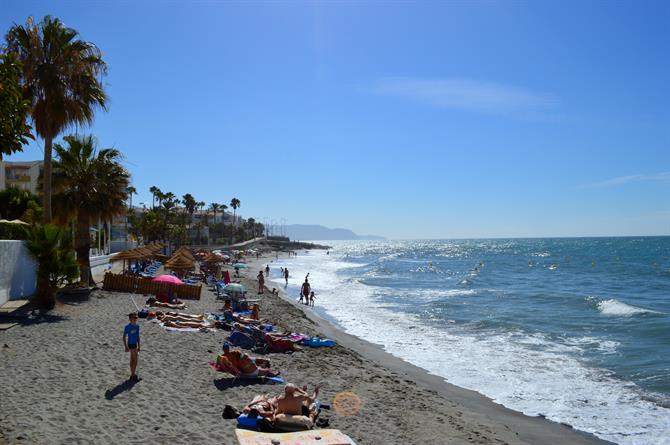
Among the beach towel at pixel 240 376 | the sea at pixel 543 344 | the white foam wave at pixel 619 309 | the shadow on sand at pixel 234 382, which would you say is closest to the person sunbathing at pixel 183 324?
the beach towel at pixel 240 376

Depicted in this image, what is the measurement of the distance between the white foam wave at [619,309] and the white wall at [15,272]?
26367 millimetres

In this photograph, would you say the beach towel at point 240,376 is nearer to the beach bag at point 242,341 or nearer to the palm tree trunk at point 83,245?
the beach bag at point 242,341

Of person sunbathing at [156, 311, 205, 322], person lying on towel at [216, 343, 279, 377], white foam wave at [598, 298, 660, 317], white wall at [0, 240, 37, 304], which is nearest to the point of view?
person lying on towel at [216, 343, 279, 377]

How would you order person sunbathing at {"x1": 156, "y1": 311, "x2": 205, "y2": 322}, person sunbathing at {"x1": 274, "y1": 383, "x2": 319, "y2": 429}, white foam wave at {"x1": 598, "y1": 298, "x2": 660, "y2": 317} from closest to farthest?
person sunbathing at {"x1": 274, "y1": 383, "x2": 319, "y2": 429}
person sunbathing at {"x1": 156, "y1": 311, "x2": 205, "y2": 322}
white foam wave at {"x1": 598, "y1": 298, "x2": 660, "y2": 317}

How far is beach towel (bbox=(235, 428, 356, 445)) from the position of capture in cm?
653

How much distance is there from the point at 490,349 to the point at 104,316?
41.9 ft

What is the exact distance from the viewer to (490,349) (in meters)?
17.8

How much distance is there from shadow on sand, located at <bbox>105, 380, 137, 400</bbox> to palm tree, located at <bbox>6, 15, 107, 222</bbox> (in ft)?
36.2

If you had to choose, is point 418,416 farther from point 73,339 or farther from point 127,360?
point 73,339

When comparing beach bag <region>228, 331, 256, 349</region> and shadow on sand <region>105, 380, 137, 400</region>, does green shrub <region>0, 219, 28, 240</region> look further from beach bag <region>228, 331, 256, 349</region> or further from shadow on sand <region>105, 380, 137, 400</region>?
shadow on sand <region>105, 380, 137, 400</region>

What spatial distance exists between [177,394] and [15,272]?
9546 mm

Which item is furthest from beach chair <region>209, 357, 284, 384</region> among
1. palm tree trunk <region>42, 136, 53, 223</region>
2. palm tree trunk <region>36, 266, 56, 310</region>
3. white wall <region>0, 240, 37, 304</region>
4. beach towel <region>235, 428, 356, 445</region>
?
palm tree trunk <region>42, 136, 53, 223</region>

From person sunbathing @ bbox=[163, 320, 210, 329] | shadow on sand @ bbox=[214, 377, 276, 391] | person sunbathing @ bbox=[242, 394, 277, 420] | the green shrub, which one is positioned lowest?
shadow on sand @ bbox=[214, 377, 276, 391]

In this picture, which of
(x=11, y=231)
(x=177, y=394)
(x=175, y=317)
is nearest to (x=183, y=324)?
(x=175, y=317)
